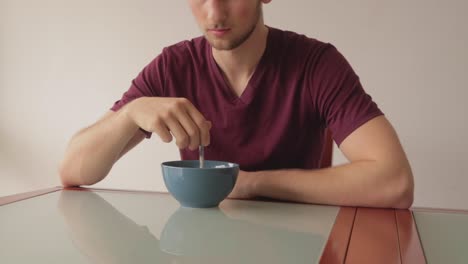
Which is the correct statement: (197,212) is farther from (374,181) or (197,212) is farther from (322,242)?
(374,181)

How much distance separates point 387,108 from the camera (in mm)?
1800

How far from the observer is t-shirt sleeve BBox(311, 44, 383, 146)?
1.03 meters

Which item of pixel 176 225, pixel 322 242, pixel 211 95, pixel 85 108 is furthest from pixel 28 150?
pixel 322 242

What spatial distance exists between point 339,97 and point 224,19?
0.31 m

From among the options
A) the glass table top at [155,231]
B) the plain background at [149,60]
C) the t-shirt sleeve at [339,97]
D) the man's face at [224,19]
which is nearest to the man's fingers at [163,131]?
the glass table top at [155,231]

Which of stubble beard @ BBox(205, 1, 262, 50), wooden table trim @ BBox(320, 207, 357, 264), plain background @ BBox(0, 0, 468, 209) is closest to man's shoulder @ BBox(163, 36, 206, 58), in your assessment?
stubble beard @ BBox(205, 1, 262, 50)

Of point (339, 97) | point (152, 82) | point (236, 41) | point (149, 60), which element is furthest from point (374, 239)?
point (149, 60)

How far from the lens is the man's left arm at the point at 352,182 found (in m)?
0.87

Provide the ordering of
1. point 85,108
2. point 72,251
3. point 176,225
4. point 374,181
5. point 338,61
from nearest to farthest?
point 72,251 → point 176,225 → point 374,181 → point 338,61 → point 85,108

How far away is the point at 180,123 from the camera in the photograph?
0.82m

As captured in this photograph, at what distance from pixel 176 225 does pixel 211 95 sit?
54 centimetres

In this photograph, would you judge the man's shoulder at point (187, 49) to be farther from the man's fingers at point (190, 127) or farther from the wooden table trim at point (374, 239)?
the wooden table trim at point (374, 239)

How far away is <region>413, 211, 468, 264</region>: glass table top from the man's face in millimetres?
538

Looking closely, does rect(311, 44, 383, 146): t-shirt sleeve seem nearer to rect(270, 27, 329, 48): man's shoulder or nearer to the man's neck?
rect(270, 27, 329, 48): man's shoulder
